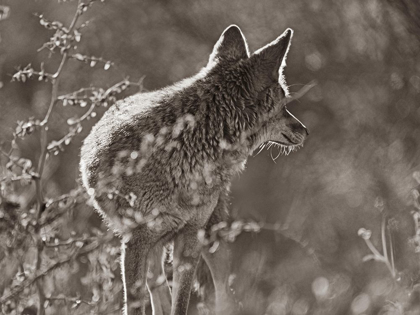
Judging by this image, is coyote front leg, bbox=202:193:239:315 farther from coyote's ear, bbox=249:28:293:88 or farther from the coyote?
coyote's ear, bbox=249:28:293:88

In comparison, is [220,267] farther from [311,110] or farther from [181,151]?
[311,110]

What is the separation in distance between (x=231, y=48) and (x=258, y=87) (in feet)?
1.17

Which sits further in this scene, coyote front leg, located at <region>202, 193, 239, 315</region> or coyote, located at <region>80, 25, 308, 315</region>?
coyote front leg, located at <region>202, 193, 239, 315</region>

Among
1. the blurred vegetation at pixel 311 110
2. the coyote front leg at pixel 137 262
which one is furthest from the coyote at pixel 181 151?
the blurred vegetation at pixel 311 110

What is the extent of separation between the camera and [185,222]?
4922 millimetres

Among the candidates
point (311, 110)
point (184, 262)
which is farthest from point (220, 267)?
point (311, 110)

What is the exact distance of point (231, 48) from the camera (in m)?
5.39

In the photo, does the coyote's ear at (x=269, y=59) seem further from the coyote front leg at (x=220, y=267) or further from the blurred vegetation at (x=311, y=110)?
the blurred vegetation at (x=311, y=110)

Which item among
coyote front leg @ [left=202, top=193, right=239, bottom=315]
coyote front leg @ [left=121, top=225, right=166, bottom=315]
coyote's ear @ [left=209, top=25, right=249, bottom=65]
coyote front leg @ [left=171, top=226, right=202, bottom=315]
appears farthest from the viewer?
coyote front leg @ [left=202, top=193, right=239, bottom=315]

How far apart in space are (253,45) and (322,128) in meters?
2.05

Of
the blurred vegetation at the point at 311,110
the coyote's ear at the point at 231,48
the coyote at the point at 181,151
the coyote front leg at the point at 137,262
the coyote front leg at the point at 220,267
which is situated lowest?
the blurred vegetation at the point at 311,110

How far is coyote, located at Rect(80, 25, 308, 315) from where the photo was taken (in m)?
4.80

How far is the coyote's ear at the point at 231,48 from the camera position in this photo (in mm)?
5359

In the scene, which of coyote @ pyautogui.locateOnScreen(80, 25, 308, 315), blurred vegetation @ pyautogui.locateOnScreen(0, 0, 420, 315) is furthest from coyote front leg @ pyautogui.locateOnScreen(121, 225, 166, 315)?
blurred vegetation @ pyautogui.locateOnScreen(0, 0, 420, 315)
